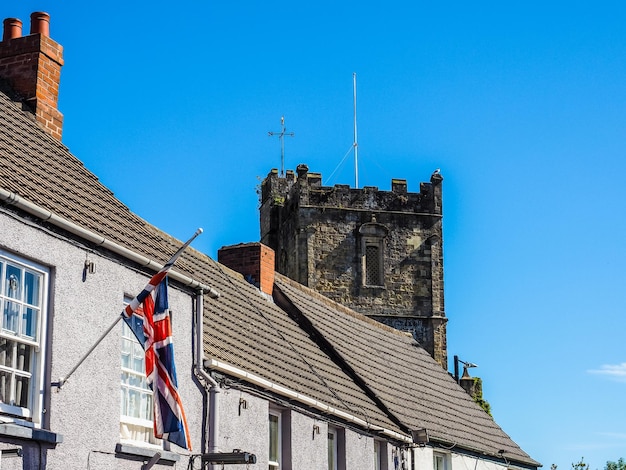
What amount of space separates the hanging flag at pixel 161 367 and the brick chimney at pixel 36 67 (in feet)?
14.7

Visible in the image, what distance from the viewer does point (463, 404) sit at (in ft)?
94.9

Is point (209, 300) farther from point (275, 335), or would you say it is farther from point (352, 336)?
point (352, 336)

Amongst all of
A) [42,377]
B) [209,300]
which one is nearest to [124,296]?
[42,377]


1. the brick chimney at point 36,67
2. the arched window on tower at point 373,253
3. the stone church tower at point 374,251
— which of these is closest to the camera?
the brick chimney at point 36,67

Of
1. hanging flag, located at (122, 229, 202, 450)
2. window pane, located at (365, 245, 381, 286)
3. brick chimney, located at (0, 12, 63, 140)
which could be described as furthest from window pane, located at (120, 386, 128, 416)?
window pane, located at (365, 245, 381, 286)

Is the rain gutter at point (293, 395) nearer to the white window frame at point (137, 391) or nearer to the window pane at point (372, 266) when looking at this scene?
the white window frame at point (137, 391)

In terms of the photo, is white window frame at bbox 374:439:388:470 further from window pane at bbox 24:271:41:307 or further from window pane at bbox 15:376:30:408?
window pane at bbox 15:376:30:408

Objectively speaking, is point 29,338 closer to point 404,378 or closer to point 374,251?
point 404,378

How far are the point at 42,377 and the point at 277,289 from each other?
12.2 metres

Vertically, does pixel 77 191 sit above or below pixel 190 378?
above

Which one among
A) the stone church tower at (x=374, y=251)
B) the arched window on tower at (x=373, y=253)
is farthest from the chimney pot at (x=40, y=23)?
the arched window on tower at (x=373, y=253)

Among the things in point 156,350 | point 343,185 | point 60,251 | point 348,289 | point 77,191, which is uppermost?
point 343,185

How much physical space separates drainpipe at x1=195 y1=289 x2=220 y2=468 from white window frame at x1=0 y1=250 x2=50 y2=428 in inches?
134

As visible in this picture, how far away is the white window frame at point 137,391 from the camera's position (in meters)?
12.6
